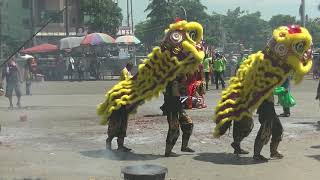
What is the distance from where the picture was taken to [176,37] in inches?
376

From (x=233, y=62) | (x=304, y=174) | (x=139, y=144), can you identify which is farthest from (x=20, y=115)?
(x=233, y=62)

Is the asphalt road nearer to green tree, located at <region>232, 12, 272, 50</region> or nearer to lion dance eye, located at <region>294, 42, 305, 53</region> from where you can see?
lion dance eye, located at <region>294, 42, 305, 53</region>

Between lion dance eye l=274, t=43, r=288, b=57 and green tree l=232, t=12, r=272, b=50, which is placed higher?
green tree l=232, t=12, r=272, b=50

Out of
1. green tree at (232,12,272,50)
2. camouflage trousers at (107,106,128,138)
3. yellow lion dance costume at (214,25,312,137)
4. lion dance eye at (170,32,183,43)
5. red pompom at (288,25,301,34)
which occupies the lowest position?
camouflage trousers at (107,106,128,138)

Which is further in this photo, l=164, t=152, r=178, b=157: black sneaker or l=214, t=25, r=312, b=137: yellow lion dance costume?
l=164, t=152, r=178, b=157: black sneaker

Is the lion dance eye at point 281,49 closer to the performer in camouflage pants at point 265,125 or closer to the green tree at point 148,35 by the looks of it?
the performer in camouflage pants at point 265,125

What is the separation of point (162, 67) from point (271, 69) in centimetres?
178

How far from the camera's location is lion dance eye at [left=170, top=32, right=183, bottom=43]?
9.51 meters

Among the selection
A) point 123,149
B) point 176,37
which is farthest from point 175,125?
point 176,37

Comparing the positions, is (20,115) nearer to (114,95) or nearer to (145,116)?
(145,116)

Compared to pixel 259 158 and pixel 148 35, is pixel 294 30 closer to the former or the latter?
pixel 259 158

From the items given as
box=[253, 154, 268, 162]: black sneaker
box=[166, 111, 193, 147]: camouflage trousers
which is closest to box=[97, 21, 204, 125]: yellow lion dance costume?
box=[166, 111, 193, 147]: camouflage trousers

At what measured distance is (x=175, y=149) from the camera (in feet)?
33.9

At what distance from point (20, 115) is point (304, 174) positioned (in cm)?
948
